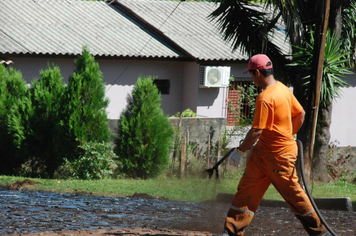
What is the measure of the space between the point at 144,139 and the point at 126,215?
18.2 feet

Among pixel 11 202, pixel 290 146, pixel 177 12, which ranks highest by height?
pixel 177 12

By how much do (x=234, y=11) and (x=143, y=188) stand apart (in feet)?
14.3

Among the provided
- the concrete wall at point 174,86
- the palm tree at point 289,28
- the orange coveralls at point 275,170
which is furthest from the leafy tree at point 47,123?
the orange coveralls at point 275,170

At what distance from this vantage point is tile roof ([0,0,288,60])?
20438 millimetres

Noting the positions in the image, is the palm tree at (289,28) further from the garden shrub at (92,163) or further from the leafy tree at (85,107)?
the garden shrub at (92,163)

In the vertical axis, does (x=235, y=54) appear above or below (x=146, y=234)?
above

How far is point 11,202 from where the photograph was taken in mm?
9359

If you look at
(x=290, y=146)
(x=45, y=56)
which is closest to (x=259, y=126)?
(x=290, y=146)

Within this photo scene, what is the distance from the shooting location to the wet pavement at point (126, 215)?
7648 mm

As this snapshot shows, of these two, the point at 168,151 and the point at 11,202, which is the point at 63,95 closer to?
the point at 168,151

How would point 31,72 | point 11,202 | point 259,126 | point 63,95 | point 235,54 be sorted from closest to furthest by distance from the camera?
point 259,126 → point 11,202 → point 63,95 → point 31,72 → point 235,54

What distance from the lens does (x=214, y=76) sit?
828 inches

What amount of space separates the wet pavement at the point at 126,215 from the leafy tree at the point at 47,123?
132 inches

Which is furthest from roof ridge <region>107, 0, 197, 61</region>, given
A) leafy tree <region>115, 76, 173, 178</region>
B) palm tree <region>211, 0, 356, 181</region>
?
palm tree <region>211, 0, 356, 181</region>
